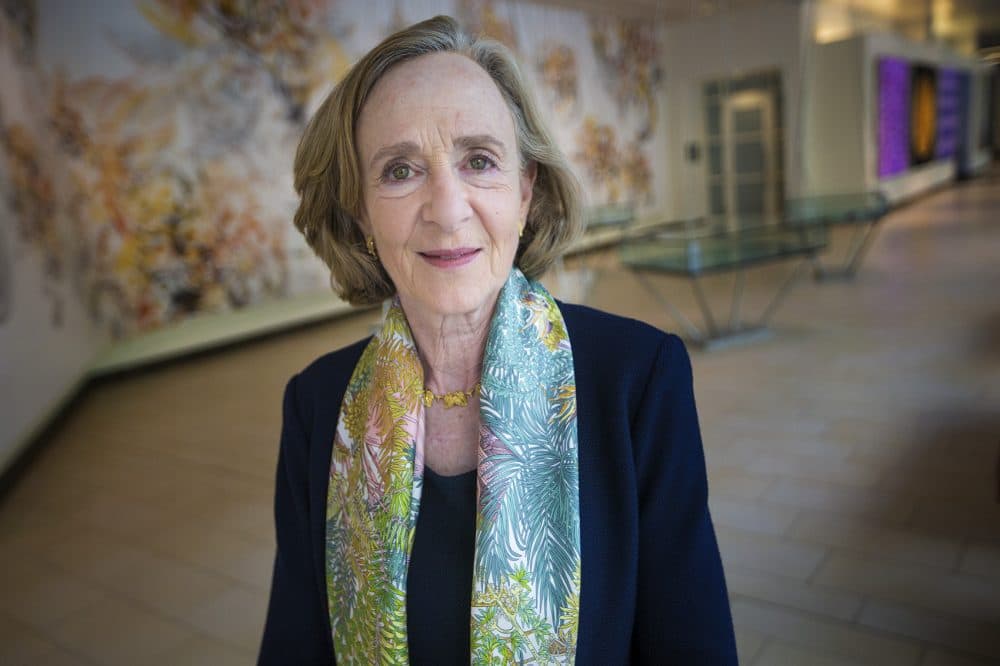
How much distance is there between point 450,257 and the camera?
1334mm

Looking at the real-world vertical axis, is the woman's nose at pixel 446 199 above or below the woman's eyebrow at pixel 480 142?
below

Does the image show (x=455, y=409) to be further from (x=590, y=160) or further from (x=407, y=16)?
(x=590, y=160)

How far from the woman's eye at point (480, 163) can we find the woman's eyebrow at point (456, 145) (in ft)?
0.07

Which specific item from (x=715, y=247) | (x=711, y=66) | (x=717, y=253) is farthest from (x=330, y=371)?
(x=711, y=66)

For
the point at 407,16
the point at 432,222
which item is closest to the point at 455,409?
the point at 432,222

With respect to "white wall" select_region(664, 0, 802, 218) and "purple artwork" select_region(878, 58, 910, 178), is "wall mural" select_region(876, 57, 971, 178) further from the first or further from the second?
"white wall" select_region(664, 0, 802, 218)

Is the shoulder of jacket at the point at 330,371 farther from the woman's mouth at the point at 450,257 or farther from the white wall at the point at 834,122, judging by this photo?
the white wall at the point at 834,122

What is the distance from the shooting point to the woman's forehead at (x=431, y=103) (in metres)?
1.29

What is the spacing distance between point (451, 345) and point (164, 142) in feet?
24.7

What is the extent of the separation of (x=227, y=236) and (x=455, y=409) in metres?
7.81

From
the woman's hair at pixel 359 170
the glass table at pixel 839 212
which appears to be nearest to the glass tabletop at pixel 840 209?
the glass table at pixel 839 212

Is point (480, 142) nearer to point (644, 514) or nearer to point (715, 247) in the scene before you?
point (644, 514)

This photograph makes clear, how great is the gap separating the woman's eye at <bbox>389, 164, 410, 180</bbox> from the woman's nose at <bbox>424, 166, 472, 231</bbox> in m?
0.05

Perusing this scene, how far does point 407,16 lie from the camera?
10.4 m
